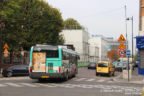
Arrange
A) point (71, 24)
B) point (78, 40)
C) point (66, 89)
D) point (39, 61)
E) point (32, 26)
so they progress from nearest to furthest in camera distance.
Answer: point (66, 89), point (39, 61), point (32, 26), point (78, 40), point (71, 24)

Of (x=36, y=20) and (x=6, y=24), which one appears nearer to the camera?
(x=6, y=24)

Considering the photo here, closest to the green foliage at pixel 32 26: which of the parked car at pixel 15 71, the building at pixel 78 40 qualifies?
the parked car at pixel 15 71

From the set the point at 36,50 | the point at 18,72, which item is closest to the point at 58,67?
the point at 36,50

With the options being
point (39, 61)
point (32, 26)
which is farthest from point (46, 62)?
point (32, 26)

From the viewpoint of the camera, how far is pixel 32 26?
43562mm

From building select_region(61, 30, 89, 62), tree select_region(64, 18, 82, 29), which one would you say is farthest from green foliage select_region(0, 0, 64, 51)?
tree select_region(64, 18, 82, 29)

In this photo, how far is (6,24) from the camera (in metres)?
40.4

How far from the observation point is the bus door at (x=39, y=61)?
19.7 metres

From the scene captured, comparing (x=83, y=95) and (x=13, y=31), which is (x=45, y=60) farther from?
(x=13, y=31)

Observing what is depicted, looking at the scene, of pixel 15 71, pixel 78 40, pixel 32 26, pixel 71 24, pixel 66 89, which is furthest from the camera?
pixel 71 24

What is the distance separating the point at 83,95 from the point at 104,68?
1797cm

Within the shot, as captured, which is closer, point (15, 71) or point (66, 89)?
point (66, 89)

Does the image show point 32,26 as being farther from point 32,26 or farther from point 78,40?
point 78,40

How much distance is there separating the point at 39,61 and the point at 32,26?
965 inches
